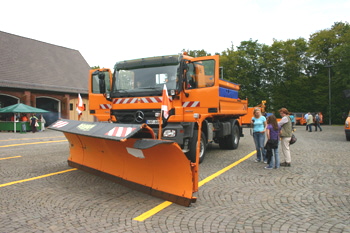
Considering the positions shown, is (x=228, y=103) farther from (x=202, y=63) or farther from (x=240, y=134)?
(x=240, y=134)

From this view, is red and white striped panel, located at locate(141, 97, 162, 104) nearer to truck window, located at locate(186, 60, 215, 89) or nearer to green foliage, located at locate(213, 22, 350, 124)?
truck window, located at locate(186, 60, 215, 89)

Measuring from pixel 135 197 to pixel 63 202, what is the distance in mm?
1187

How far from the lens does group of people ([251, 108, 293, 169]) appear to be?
7.83 metres

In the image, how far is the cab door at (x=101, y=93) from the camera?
29.8ft

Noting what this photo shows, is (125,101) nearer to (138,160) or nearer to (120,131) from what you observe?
(138,160)

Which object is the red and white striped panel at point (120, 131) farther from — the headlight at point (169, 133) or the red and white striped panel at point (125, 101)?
the red and white striped panel at point (125, 101)

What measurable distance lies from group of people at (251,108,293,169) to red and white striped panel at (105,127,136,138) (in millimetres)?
4375

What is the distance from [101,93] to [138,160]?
4306 millimetres

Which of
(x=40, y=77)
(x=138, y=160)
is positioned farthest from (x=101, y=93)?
(x=40, y=77)

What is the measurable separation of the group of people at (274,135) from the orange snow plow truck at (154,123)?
118 cm

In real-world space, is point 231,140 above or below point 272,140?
below

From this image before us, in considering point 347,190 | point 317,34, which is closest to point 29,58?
point 347,190

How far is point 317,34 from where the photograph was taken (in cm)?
4428

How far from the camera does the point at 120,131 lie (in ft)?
15.5
